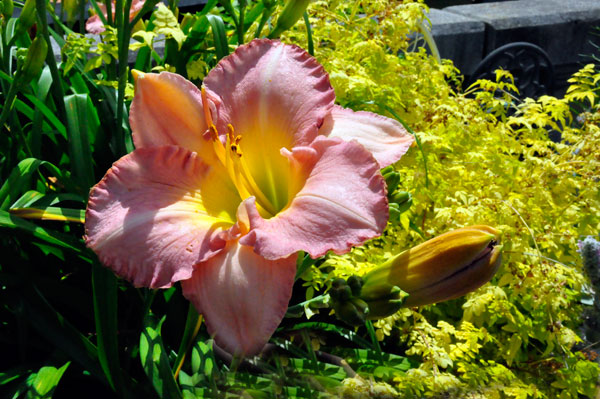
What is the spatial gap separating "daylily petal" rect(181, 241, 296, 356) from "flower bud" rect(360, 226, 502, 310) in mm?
175

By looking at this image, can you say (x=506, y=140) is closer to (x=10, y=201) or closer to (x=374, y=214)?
(x=374, y=214)

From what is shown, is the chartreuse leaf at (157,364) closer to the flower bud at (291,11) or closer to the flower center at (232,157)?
the flower center at (232,157)

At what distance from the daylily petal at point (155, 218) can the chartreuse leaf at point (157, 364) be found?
0.98ft

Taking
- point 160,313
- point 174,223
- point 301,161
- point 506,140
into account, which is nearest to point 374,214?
point 301,161

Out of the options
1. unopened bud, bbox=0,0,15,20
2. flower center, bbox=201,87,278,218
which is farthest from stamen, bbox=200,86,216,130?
unopened bud, bbox=0,0,15,20

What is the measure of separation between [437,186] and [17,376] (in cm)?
100

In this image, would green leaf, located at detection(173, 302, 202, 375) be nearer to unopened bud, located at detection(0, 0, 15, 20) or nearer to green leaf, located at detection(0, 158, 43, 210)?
green leaf, located at detection(0, 158, 43, 210)

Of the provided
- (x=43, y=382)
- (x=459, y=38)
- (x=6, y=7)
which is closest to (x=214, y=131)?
(x=43, y=382)

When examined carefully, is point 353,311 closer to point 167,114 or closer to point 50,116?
point 167,114

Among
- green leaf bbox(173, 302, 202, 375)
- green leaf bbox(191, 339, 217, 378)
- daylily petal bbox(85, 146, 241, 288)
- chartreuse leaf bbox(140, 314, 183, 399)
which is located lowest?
green leaf bbox(191, 339, 217, 378)

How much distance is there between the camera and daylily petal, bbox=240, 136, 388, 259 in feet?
2.68

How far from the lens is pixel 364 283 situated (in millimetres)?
968

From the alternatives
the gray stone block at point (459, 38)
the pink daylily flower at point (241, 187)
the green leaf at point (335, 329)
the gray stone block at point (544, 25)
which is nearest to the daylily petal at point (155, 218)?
the pink daylily flower at point (241, 187)

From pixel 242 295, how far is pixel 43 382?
516 millimetres
